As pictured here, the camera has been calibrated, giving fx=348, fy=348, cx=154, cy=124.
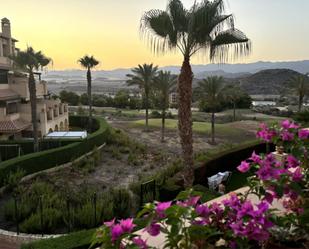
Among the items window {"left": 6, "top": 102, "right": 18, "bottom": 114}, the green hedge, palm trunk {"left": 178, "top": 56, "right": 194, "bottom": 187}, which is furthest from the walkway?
window {"left": 6, "top": 102, "right": 18, "bottom": 114}

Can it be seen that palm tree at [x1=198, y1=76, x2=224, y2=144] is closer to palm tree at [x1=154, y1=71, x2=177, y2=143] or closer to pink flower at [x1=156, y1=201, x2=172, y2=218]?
palm tree at [x1=154, y1=71, x2=177, y2=143]

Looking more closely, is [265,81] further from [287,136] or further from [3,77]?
[287,136]

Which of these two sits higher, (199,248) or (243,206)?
(243,206)

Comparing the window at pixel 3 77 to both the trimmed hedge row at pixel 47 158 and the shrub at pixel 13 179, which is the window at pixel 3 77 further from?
the shrub at pixel 13 179

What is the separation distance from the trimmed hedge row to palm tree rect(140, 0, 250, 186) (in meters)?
9.25

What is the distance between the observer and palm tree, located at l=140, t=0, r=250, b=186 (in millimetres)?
10492

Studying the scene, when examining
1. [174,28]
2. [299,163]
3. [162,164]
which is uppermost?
[174,28]

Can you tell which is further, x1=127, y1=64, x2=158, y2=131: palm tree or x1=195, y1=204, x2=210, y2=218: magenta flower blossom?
x1=127, y1=64, x2=158, y2=131: palm tree

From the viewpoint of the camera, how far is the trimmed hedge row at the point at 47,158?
16.3 m

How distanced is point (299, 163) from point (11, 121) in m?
24.3

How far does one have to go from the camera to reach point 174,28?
1077 centimetres

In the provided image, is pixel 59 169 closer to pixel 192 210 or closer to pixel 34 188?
pixel 34 188

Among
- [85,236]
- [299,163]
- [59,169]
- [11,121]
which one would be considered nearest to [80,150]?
[59,169]

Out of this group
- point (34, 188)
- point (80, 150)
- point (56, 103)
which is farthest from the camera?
point (56, 103)
